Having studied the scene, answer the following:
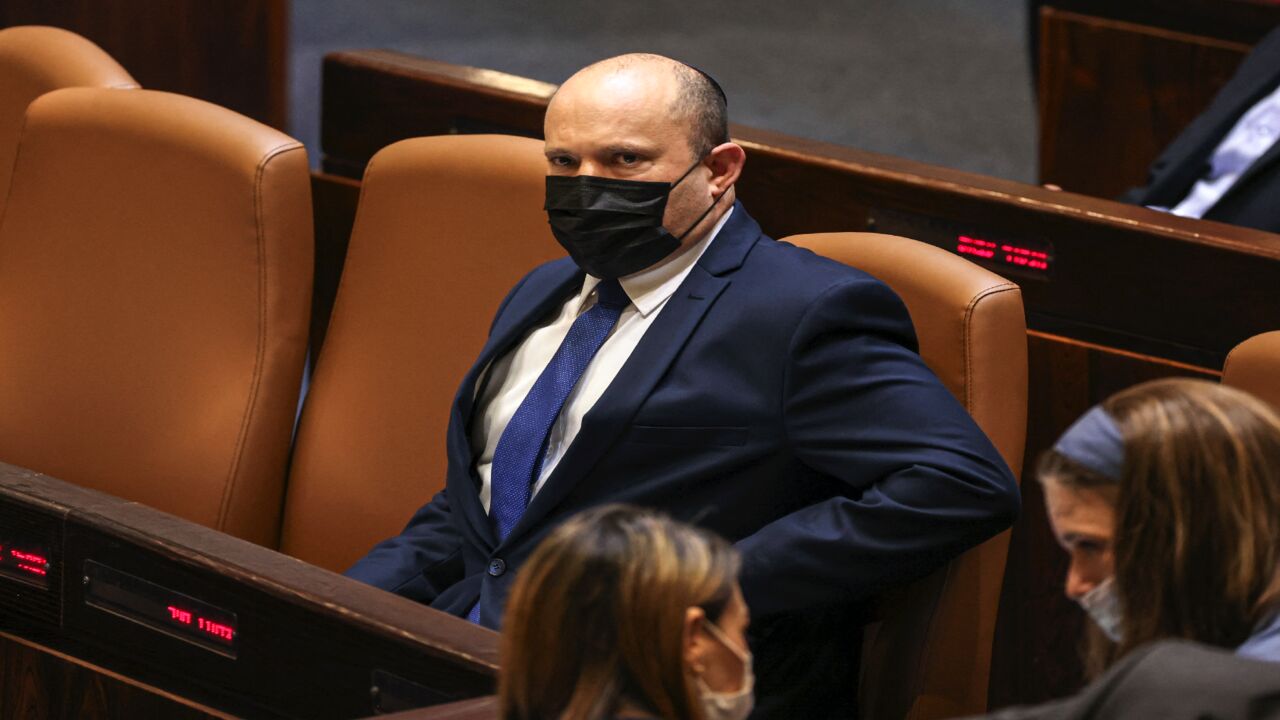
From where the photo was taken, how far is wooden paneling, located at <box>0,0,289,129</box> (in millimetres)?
3336

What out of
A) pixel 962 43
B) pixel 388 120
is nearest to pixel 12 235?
pixel 388 120

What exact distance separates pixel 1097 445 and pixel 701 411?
1.80ft

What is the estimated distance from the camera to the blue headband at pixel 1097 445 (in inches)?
42.5

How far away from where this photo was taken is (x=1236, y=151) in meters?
2.58

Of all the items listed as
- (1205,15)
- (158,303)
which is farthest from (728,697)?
(1205,15)

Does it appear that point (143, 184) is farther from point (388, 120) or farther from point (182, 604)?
point (182, 604)

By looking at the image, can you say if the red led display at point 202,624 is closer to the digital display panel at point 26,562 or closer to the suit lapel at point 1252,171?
the digital display panel at point 26,562

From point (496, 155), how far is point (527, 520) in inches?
18.9

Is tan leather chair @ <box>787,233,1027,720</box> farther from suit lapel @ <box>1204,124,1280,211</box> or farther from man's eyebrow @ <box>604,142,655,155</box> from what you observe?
suit lapel @ <box>1204,124,1280,211</box>

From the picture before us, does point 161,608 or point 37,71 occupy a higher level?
point 37,71

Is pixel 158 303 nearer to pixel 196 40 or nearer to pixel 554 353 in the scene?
pixel 554 353

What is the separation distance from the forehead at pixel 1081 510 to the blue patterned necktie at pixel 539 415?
26.6 inches

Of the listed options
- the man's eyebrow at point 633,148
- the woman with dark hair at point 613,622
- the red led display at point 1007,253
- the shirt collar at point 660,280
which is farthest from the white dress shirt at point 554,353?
the woman with dark hair at point 613,622

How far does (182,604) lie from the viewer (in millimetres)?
1386
